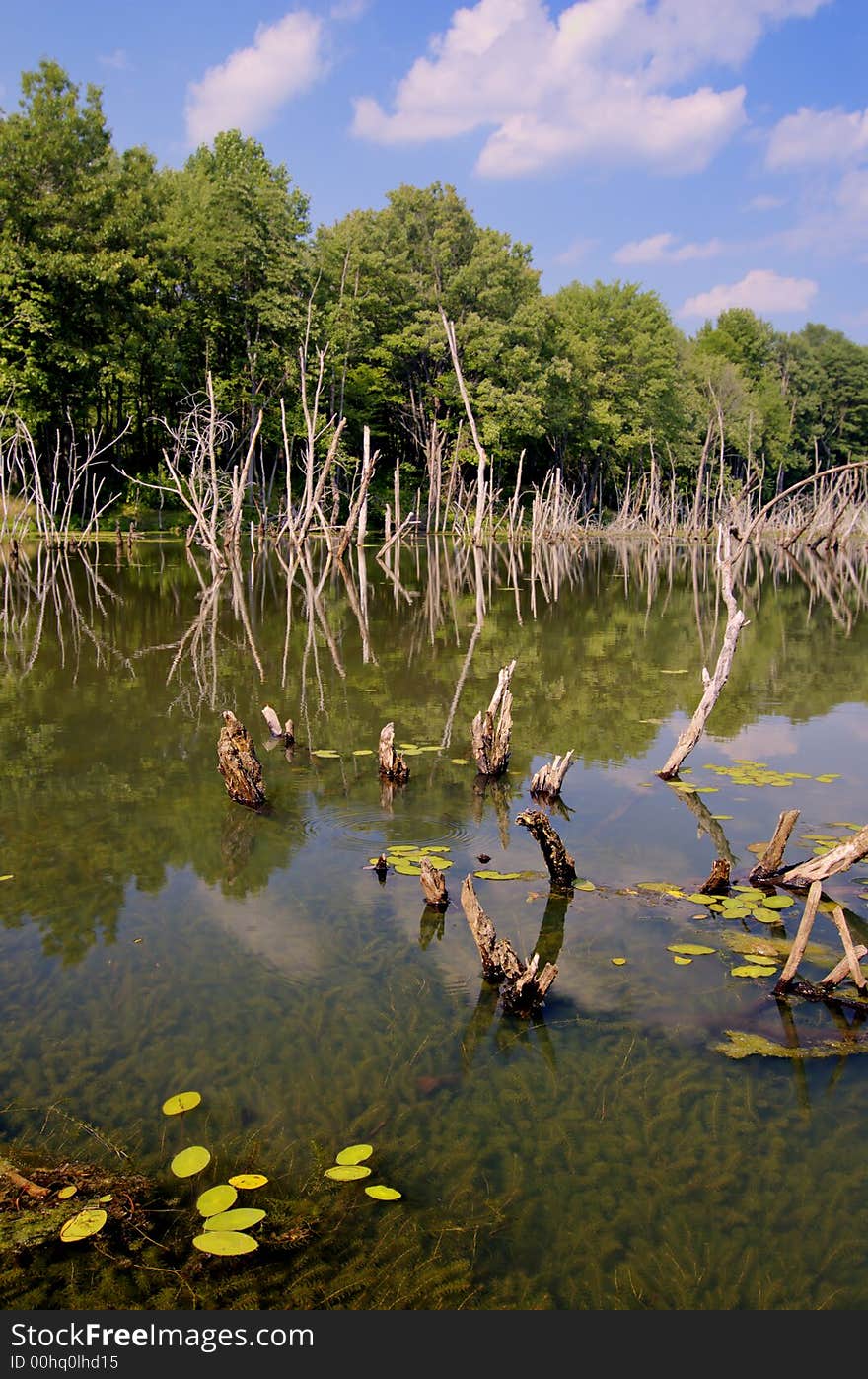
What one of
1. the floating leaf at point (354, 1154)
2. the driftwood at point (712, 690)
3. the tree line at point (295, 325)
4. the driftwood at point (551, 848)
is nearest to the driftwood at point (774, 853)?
the driftwood at point (551, 848)

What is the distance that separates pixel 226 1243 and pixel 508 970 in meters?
2.22

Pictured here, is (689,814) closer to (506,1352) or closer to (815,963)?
(815,963)

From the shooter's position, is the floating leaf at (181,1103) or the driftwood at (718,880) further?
the driftwood at (718,880)

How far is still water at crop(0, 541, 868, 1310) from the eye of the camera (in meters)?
3.63

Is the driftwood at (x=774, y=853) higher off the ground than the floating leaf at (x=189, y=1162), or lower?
higher

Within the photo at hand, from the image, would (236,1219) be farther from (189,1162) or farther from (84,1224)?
(84,1224)

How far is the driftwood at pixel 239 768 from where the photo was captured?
27.6 feet

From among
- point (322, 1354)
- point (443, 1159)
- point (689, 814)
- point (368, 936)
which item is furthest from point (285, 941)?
point (689, 814)

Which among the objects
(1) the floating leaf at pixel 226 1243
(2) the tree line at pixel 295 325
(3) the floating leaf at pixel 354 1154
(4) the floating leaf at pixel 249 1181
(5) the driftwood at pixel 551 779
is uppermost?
(2) the tree line at pixel 295 325

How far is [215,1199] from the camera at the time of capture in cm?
377

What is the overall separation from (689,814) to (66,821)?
551cm

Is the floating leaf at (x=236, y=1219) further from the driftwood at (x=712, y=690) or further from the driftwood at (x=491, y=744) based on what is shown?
the driftwood at (x=712, y=690)

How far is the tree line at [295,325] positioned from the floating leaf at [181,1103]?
3121 centimetres

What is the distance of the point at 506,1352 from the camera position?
3.24m
